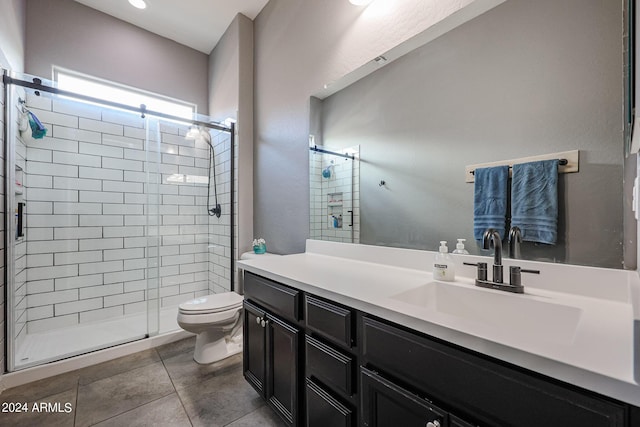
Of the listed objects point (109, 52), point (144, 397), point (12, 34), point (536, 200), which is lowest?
point (144, 397)

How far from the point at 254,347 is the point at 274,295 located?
1.37ft

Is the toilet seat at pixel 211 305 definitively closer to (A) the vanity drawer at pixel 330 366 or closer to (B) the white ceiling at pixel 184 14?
(A) the vanity drawer at pixel 330 366

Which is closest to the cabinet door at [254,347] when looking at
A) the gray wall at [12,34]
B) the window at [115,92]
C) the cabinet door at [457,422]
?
the cabinet door at [457,422]

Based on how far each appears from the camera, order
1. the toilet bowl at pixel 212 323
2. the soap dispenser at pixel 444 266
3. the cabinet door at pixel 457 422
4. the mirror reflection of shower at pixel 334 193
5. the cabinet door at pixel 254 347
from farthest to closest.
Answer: the toilet bowl at pixel 212 323 < the mirror reflection of shower at pixel 334 193 < the cabinet door at pixel 254 347 < the soap dispenser at pixel 444 266 < the cabinet door at pixel 457 422

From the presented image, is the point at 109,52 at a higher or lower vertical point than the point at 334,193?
higher

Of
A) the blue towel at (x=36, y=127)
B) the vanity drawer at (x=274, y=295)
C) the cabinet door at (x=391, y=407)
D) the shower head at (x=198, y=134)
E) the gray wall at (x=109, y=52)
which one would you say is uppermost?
the gray wall at (x=109, y=52)

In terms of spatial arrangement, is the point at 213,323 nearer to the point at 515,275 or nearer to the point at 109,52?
the point at 515,275

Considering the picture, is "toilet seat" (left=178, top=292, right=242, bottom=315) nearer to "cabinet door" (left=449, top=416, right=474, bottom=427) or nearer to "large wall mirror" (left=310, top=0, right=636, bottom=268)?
"large wall mirror" (left=310, top=0, right=636, bottom=268)

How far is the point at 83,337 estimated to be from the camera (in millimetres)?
2271

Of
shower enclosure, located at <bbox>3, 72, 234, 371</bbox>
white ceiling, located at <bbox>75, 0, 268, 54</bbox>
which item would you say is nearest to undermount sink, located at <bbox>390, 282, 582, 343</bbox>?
shower enclosure, located at <bbox>3, 72, 234, 371</bbox>

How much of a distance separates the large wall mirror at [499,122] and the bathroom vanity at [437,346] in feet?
0.51

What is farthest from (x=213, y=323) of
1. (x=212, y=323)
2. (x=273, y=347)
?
(x=273, y=347)

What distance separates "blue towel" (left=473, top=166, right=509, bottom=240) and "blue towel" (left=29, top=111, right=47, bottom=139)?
3090 millimetres

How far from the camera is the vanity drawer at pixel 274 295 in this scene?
120 cm
